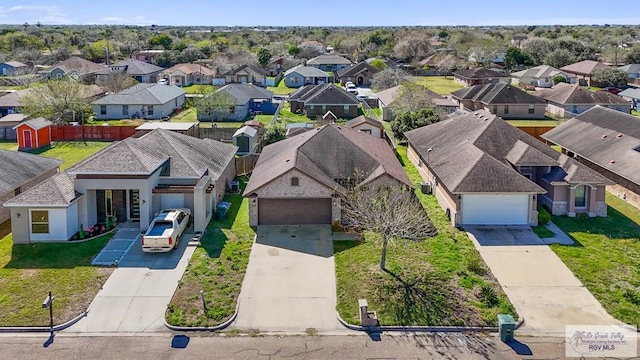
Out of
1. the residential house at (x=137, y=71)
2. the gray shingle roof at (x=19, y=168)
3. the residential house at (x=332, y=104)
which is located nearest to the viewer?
the gray shingle roof at (x=19, y=168)

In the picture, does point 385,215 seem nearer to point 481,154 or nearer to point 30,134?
point 481,154

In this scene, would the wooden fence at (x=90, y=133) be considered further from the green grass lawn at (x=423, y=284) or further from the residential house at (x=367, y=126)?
the green grass lawn at (x=423, y=284)

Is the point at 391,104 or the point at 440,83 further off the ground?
the point at 440,83

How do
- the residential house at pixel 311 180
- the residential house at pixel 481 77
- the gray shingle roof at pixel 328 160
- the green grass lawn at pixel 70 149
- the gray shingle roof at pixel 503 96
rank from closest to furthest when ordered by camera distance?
1. the residential house at pixel 311 180
2. the gray shingle roof at pixel 328 160
3. the green grass lawn at pixel 70 149
4. the gray shingle roof at pixel 503 96
5. the residential house at pixel 481 77

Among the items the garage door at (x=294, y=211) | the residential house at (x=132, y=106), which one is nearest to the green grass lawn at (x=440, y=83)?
the residential house at (x=132, y=106)

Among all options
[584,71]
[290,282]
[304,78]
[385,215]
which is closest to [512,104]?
[584,71]

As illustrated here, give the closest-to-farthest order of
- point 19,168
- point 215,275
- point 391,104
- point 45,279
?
point 45,279 < point 215,275 < point 19,168 < point 391,104

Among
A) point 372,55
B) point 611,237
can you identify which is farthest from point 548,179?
point 372,55
